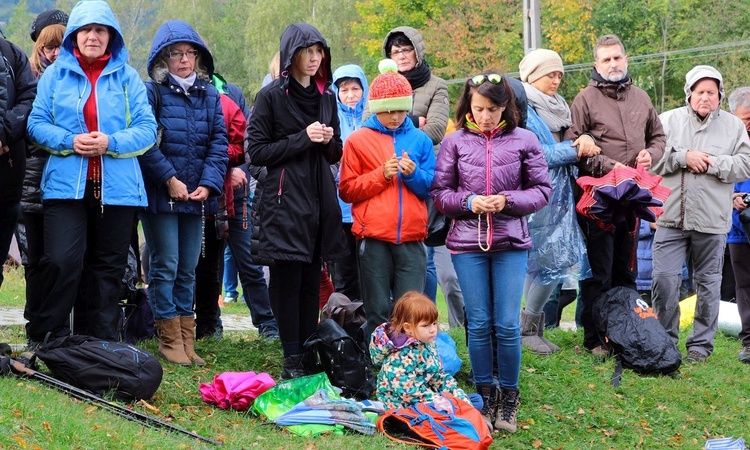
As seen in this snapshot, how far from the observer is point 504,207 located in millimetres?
6602

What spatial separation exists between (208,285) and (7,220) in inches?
80.0

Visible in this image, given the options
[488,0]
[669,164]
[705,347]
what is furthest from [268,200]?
[488,0]

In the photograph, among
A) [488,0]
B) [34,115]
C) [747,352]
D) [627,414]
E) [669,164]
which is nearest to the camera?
[34,115]

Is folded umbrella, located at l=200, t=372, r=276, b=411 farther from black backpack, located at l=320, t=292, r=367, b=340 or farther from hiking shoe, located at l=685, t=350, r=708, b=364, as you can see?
hiking shoe, located at l=685, t=350, r=708, b=364

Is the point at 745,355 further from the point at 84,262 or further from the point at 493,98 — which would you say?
the point at 84,262

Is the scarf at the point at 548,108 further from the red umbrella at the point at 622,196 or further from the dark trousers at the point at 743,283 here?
the dark trousers at the point at 743,283

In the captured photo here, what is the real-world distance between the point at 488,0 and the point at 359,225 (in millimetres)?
34125

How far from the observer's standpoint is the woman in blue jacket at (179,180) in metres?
7.09

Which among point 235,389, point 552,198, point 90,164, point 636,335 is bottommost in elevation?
point 636,335

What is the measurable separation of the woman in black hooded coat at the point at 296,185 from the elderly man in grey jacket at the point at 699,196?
357cm

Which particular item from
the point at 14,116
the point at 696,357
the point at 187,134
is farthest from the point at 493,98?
the point at 696,357

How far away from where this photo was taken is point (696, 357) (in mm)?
→ 9062

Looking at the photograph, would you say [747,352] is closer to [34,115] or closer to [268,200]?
[268,200]

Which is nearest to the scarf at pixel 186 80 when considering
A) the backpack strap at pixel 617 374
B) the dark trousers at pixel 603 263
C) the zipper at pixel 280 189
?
the zipper at pixel 280 189
